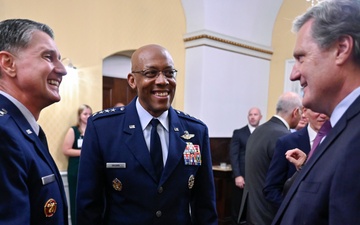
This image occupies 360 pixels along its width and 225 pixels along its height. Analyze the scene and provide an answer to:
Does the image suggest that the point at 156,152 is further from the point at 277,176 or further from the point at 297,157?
the point at 277,176

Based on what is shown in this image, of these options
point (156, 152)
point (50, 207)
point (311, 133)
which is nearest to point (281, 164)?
point (311, 133)

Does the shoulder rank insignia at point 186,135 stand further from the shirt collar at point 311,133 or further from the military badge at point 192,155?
the shirt collar at point 311,133

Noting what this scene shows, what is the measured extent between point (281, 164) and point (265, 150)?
415mm

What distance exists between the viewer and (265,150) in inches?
89.7

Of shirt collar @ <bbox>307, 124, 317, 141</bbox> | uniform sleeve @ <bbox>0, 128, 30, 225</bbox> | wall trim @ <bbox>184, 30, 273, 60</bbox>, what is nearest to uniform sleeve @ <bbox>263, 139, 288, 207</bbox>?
shirt collar @ <bbox>307, 124, 317, 141</bbox>

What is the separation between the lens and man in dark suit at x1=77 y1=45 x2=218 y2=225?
136 centimetres

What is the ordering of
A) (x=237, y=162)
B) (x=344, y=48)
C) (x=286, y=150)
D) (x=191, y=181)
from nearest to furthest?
(x=344, y=48) → (x=191, y=181) → (x=286, y=150) → (x=237, y=162)

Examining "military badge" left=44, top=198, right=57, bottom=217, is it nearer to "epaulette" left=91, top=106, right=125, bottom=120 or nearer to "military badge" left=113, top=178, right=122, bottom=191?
"military badge" left=113, top=178, right=122, bottom=191

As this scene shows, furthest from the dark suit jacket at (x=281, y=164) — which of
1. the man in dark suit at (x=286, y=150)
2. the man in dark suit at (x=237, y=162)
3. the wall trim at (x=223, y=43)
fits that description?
the wall trim at (x=223, y=43)

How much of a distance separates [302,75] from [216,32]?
4054 millimetres

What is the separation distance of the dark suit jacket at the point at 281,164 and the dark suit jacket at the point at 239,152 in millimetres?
2216

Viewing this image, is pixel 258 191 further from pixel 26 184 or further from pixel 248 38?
pixel 248 38

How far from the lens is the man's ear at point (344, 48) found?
33.3 inches

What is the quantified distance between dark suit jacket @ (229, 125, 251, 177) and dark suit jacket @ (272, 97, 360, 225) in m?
3.31
